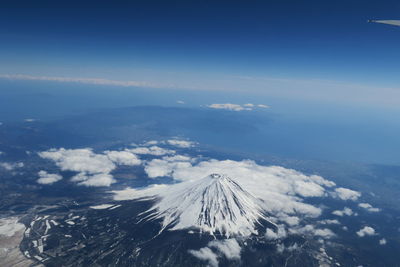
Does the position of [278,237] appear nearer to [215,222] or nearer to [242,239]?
[242,239]

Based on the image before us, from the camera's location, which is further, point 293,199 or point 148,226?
point 293,199

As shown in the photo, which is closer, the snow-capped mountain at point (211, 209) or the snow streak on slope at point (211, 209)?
the snow-capped mountain at point (211, 209)

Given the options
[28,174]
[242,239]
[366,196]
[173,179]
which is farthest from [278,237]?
[28,174]

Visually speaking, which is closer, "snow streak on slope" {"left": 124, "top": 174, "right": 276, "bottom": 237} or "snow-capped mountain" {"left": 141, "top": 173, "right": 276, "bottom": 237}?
"snow-capped mountain" {"left": 141, "top": 173, "right": 276, "bottom": 237}

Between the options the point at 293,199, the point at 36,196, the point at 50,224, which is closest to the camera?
the point at 50,224

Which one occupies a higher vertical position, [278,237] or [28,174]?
[278,237]

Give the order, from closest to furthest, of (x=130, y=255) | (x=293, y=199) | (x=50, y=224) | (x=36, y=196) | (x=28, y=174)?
(x=130, y=255), (x=50, y=224), (x=36, y=196), (x=293, y=199), (x=28, y=174)
